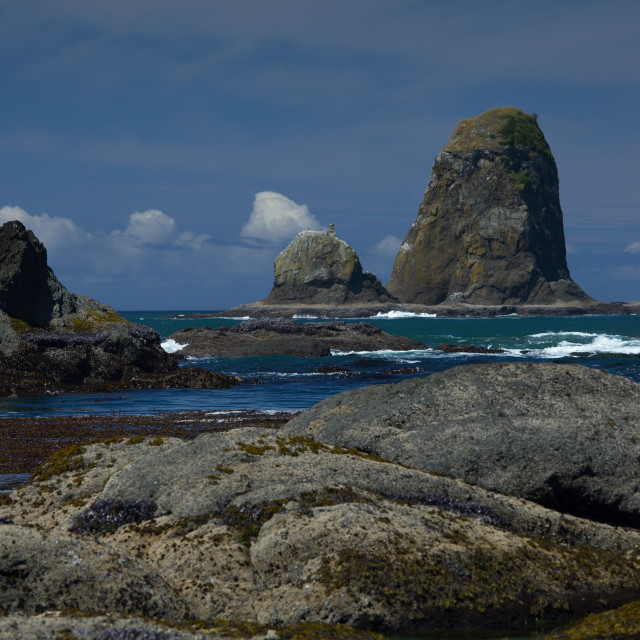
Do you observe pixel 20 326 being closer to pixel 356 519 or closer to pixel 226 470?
pixel 226 470

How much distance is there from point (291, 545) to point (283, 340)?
4464cm

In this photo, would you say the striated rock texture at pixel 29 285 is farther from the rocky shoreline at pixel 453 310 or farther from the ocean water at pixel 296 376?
the rocky shoreline at pixel 453 310

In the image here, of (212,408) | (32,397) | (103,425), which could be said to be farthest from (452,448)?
(32,397)

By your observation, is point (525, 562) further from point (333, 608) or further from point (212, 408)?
point (212, 408)

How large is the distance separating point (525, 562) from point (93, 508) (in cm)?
536

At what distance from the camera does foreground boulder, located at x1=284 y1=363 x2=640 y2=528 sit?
9938 mm

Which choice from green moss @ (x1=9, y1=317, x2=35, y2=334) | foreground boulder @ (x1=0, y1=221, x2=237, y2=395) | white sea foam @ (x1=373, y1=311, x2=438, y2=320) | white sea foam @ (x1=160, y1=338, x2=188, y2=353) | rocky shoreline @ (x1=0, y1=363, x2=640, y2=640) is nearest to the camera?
rocky shoreline @ (x1=0, y1=363, x2=640, y2=640)

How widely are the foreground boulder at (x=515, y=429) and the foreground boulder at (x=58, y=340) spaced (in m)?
21.6

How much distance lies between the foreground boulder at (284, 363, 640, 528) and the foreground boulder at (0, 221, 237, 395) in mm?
21579

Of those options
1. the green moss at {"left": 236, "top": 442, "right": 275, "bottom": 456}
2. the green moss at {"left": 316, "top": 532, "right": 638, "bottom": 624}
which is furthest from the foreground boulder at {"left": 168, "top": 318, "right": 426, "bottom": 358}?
the green moss at {"left": 316, "top": 532, "right": 638, "bottom": 624}

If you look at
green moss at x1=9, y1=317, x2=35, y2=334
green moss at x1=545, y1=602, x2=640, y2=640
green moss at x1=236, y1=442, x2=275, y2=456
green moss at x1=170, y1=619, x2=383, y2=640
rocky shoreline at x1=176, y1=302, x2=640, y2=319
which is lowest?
green moss at x1=545, y1=602, x2=640, y2=640

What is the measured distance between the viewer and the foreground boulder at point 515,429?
32.6 feet

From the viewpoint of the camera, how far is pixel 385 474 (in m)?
9.52

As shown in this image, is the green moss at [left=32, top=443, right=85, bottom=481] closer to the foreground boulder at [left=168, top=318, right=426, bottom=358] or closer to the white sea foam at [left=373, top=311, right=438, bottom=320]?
the foreground boulder at [left=168, top=318, right=426, bottom=358]
